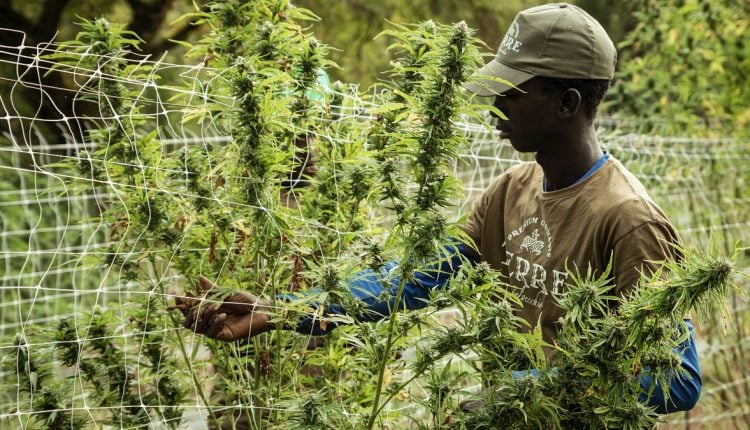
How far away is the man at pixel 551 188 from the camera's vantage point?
2.32 meters

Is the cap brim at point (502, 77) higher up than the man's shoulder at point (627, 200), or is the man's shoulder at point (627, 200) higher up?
the cap brim at point (502, 77)

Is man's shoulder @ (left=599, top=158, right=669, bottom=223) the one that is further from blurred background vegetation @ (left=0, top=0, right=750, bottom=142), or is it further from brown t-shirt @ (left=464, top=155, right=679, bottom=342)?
blurred background vegetation @ (left=0, top=0, right=750, bottom=142)

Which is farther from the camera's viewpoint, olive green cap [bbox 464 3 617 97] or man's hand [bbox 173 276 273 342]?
olive green cap [bbox 464 3 617 97]

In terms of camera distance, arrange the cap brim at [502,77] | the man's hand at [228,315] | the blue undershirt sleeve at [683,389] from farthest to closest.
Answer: the cap brim at [502,77], the man's hand at [228,315], the blue undershirt sleeve at [683,389]

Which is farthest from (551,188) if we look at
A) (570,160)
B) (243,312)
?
(243,312)

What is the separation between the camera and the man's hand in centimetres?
223

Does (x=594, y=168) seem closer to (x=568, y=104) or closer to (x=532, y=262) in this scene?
(x=568, y=104)

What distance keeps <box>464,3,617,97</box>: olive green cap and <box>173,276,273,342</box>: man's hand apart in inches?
33.1

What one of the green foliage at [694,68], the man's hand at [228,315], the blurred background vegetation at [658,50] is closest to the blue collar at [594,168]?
the man's hand at [228,315]

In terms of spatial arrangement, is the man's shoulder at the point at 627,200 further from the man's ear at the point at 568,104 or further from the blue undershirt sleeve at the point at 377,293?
the blue undershirt sleeve at the point at 377,293

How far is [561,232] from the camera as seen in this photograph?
2.46 m

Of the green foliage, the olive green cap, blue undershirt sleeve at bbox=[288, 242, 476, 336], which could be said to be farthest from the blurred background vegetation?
blue undershirt sleeve at bbox=[288, 242, 476, 336]

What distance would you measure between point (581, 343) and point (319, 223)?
0.77 meters

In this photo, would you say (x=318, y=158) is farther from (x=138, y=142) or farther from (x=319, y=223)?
(x=138, y=142)
